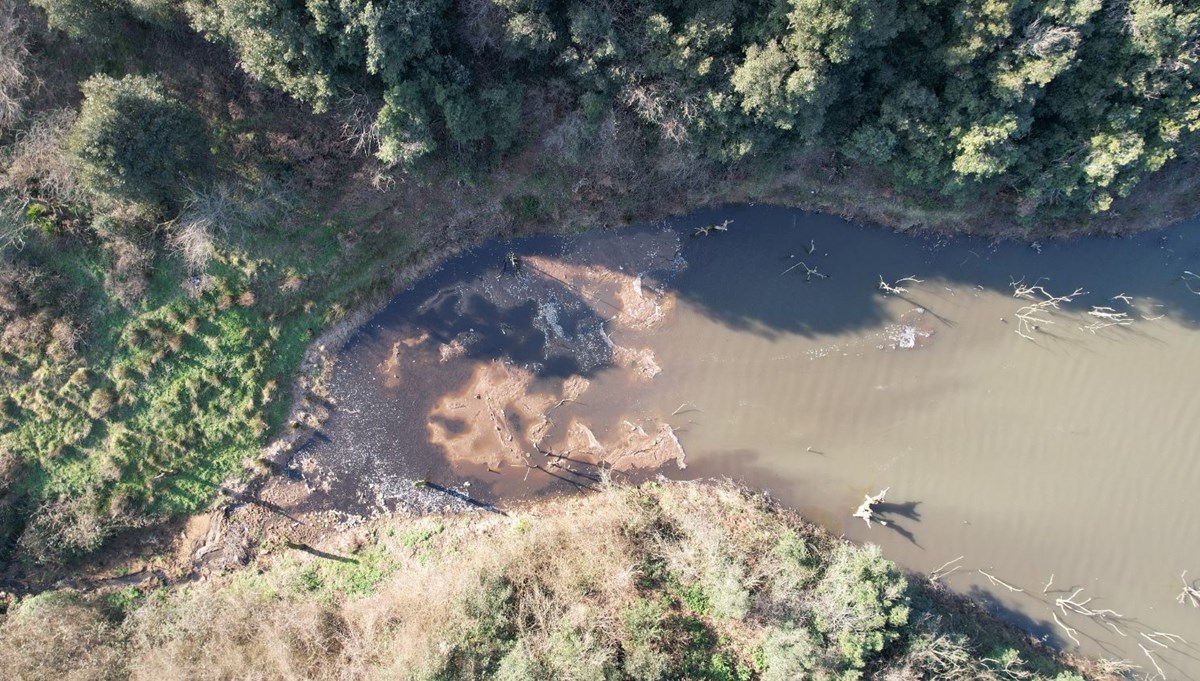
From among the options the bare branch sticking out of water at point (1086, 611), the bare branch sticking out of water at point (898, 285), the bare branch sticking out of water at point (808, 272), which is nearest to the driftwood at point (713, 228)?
the bare branch sticking out of water at point (808, 272)

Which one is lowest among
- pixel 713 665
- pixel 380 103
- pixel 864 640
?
pixel 713 665

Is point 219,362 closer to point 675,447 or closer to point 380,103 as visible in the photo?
point 380,103

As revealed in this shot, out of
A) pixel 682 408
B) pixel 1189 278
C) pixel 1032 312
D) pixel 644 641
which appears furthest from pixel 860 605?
pixel 1189 278

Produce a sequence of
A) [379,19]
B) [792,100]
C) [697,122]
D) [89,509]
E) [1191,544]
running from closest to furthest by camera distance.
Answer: [379,19] → [792,100] → [697,122] → [89,509] → [1191,544]

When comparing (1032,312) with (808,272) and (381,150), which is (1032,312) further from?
(381,150)

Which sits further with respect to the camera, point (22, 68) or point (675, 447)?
point (675, 447)

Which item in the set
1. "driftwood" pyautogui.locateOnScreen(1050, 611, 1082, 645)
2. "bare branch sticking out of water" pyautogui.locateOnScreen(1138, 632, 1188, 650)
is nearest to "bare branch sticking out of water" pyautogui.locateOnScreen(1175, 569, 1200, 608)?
"bare branch sticking out of water" pyautogui.locateOnScreen(1138, 632, 1188, 650)

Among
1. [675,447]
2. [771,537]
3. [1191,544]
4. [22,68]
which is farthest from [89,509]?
[1191,544]

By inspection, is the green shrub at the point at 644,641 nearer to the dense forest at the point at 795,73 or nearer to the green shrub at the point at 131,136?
the dense forest at the point at 795,73
